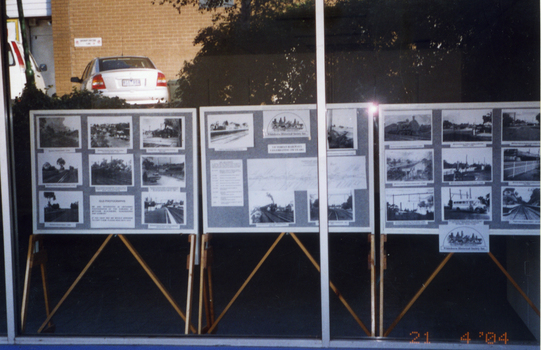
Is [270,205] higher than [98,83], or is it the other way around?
[98,83]

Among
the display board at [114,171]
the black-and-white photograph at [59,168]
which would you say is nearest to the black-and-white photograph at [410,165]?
the display board at [114,171]

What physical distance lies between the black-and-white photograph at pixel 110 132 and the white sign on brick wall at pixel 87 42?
784mm

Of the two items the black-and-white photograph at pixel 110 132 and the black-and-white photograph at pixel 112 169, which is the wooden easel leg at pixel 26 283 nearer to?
the black-and-white photograph at pixel 112 169

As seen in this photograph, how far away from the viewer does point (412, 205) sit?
10.6 feet

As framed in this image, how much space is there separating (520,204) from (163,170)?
2.44m

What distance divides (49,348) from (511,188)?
3254mm

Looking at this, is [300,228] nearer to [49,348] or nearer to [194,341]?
[194,341]

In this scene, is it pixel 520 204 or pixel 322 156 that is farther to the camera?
pixel 520 204

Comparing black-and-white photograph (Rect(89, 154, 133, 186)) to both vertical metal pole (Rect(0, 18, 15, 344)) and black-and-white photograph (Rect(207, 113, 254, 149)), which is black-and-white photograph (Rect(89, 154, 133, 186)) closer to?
vertical metal pole (Rect(0, 18, 15, 344))

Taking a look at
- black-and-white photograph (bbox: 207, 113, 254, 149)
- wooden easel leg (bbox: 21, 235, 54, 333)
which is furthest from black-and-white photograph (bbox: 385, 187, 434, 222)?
wooden easel leg (bbox: 21, 235, 54, 333)

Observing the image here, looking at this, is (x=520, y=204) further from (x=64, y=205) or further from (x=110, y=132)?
(x=64, y=205)

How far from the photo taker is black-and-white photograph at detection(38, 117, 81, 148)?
3367 mm

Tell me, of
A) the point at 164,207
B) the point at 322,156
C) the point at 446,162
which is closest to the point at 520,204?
the point at 446,162

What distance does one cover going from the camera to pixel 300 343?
306cm
